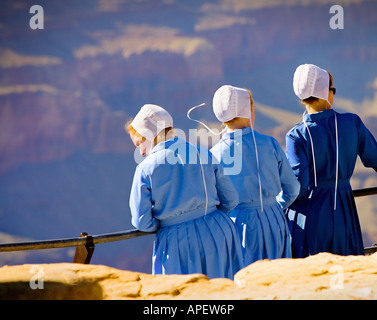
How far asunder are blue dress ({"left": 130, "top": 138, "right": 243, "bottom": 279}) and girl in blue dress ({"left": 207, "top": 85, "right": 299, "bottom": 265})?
9.4 inches

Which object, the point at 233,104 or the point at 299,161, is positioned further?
the point at 299,161

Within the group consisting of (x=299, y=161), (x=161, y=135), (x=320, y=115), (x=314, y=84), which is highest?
(x=314, y=84)

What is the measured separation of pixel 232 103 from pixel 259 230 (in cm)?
75

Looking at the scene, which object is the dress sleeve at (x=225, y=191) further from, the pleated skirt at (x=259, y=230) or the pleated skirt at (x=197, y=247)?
the pleated skirt at (x=259, y=230)

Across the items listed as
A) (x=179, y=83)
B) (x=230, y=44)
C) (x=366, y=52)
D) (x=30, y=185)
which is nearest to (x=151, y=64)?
(x=179, y=83)

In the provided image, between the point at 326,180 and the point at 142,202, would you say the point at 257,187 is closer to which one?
the point at 326,180

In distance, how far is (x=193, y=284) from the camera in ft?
6.85

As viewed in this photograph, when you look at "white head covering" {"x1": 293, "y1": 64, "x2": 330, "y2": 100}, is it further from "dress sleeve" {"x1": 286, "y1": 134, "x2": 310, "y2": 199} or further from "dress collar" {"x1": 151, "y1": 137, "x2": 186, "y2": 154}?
"dress collar" {"x1": 151, "y1": 137, "x2": 186, "y2": 154}

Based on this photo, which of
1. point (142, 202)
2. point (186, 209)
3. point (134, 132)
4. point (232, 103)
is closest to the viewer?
point (142, 202)

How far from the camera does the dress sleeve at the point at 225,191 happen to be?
11.2 ft

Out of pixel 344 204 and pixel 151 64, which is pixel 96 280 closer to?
pixel 344 204
